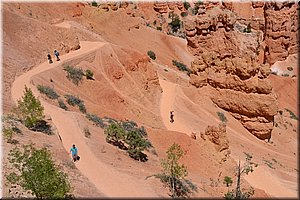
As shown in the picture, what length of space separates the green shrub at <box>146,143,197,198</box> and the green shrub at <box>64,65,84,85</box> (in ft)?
38.2

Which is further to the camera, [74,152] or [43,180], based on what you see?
[74,152]

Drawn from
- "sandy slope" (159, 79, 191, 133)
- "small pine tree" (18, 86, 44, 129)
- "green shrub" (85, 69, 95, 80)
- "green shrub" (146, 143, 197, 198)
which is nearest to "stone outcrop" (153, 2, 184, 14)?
"sandy slope" (159, 79, 191, 133)

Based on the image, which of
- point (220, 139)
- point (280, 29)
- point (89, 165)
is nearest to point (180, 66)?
point (280, 29)

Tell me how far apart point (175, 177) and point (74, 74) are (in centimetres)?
1319

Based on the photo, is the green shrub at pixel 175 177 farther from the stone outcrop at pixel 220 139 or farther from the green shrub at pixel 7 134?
Answer: the stone outcrop at pixel 220 139

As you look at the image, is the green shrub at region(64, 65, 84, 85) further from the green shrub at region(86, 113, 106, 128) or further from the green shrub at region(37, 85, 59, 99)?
the green shrub at region(86, 113, 106, 128)

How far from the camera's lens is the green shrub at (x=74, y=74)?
27150 mm

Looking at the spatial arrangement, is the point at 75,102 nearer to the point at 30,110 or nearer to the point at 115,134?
the point at 115,134

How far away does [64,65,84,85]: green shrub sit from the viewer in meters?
27.1

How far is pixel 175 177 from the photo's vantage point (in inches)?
679

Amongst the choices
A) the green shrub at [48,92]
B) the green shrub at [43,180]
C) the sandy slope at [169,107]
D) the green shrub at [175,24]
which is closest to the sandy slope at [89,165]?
the green shrub at [48,92]

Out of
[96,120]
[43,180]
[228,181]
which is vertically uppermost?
[96,120]

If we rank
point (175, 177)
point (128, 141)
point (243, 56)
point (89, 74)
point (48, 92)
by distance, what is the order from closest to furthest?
point (175, 177), point (128, 141), point (48, 92), point (89, 74), point (243, 56)

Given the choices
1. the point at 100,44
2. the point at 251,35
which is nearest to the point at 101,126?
the point at 100,44
